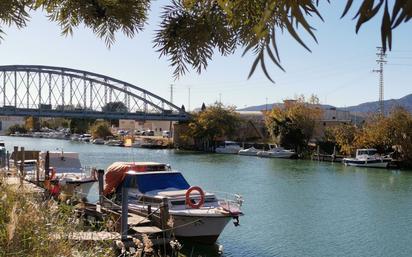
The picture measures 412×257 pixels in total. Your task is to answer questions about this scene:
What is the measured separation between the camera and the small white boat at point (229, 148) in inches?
3065

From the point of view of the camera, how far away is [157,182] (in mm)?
21656

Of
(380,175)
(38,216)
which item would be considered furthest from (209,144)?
(38,216)

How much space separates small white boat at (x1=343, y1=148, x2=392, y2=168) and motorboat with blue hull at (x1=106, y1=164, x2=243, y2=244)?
1434 inches

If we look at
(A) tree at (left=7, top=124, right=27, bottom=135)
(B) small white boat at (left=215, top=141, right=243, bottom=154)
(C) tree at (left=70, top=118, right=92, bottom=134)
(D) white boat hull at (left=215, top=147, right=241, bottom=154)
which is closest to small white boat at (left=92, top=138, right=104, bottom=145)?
(C) tree at (left=70, top=118, right=92, bottom=134)

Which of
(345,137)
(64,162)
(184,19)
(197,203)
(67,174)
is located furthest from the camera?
(345,137)

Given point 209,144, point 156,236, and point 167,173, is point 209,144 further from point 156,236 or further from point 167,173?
point 156,236

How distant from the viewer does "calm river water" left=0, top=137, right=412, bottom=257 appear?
A: 760 inches

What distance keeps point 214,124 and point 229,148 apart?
6290 millimetres

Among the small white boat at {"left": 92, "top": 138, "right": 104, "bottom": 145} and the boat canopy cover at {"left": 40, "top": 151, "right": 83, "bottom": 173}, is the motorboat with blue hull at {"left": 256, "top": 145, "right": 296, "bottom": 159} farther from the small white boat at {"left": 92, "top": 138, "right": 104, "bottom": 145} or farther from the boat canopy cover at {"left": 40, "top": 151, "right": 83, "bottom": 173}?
the small white boat at {"left": 92, "top": 138, "right": 104, "bottom": 145}

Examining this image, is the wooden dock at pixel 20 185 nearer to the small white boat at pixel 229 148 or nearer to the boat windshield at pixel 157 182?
the boat windshield at pixel 157 182

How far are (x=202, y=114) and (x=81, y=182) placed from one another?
193 ft

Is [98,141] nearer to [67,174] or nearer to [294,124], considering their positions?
[294,124]

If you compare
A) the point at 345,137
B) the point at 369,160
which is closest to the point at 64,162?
the point at 369,160

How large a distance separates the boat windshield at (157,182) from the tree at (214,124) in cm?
6147
